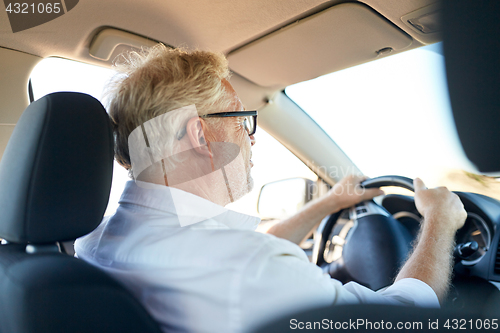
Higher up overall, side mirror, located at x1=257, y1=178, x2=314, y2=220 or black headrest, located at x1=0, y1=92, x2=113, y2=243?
black headrest, located at x1=0, y1=92, x2=113, y2=243

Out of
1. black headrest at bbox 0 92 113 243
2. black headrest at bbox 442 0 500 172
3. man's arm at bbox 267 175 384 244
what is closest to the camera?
black headrest at bbox 442 0 500 172

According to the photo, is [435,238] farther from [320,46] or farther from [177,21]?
[177,21]

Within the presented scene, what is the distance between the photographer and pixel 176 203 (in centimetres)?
108

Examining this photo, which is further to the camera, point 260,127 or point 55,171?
point 260,127

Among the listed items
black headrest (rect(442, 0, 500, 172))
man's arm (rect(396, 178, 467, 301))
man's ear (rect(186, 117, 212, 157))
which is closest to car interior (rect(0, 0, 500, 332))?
black headrest (rect(442, 0, 500, 172))

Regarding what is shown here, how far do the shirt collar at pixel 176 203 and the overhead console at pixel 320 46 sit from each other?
4.29 feet

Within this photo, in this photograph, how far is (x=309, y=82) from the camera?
2.74 m

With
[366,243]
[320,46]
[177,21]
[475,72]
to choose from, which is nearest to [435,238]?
[366,243]

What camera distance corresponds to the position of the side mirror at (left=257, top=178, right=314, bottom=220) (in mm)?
2797

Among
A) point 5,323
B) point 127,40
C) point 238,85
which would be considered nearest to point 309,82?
point 238,85

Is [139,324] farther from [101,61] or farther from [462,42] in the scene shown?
[101,61]

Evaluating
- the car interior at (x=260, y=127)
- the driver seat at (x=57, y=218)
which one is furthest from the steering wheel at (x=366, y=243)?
the driver seat at (x=57, y=218)

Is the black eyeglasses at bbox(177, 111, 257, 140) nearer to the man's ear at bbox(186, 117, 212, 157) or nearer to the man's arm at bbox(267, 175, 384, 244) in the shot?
the man's ear at bbox(186, 117, 212, 157)

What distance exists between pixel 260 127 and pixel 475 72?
2548 millimetres
